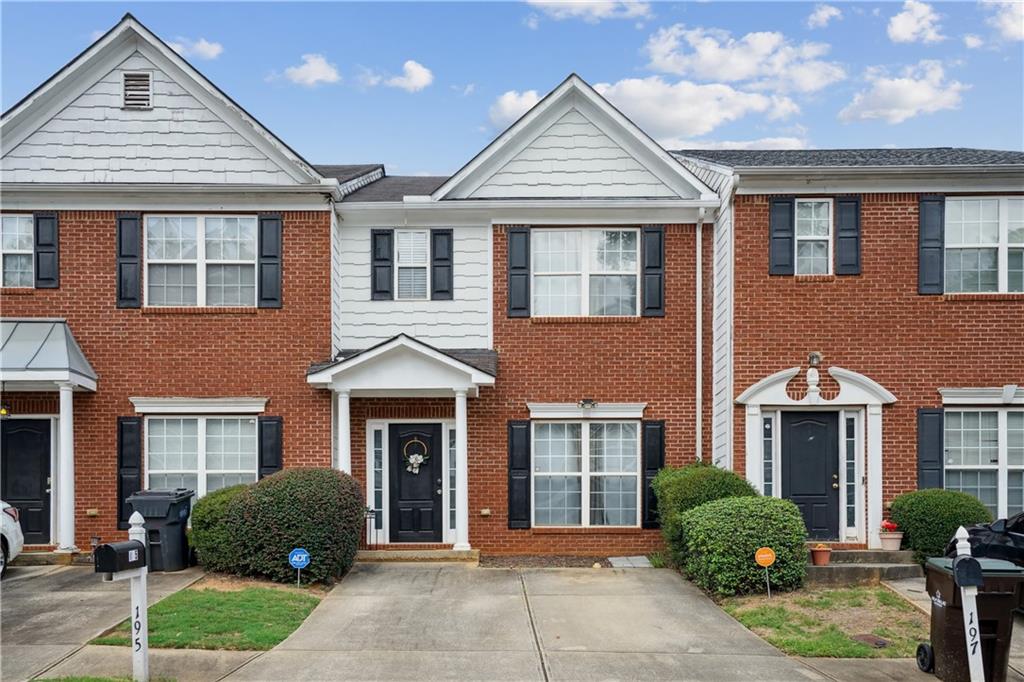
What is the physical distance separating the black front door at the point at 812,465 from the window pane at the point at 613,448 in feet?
8.00

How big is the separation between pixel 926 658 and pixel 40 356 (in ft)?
41.1

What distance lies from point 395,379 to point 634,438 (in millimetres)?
4139

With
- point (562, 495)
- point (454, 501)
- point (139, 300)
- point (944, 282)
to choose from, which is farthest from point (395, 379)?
point (944, 282)

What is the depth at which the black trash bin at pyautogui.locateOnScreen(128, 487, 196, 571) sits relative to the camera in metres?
11.7

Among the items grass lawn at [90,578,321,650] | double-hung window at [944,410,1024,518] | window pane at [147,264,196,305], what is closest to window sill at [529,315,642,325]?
double-hung window at [944,410,1024,518]

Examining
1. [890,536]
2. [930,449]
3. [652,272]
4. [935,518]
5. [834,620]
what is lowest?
[834,620]

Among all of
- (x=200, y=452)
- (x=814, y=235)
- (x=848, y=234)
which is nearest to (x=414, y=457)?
(x=200, y=452)

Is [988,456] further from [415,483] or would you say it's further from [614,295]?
[415,483]

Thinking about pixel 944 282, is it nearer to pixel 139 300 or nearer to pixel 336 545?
pixel 336 545

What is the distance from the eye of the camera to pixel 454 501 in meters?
14.1

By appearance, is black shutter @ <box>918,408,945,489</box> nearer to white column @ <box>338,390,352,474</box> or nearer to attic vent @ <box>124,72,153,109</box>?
white column @ <box>338,390,352,474</box>

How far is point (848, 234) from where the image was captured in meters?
13.1

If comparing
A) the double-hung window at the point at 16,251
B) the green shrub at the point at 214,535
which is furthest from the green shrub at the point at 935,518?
the double-hung window at the point at 16,251

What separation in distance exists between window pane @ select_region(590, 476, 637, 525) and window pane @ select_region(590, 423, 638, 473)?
6.6 inches
